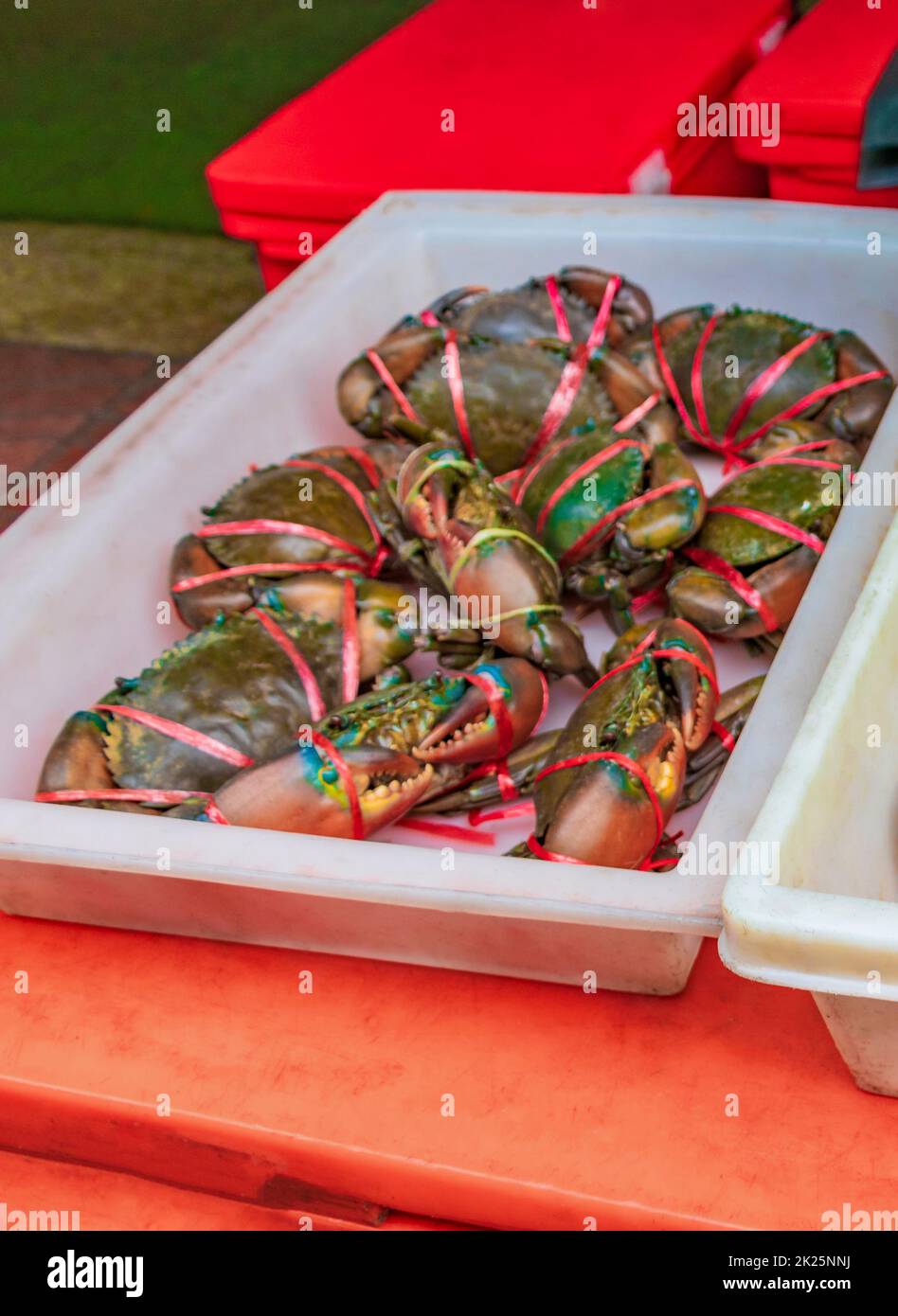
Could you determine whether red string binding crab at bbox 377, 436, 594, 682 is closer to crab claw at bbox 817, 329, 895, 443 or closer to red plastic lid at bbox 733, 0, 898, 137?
crab claw at bbox 817, 329, 895, 443

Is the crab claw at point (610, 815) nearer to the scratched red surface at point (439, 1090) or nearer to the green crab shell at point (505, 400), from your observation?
the scratched red surface at point (439, 1090)

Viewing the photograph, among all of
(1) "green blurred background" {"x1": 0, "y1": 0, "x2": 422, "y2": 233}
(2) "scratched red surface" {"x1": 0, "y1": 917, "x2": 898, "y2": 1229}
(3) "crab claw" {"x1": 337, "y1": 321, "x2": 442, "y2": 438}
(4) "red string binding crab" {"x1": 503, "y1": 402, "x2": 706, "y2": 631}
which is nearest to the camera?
(2) "scratched red surface" {"x1": 0, "y1": 917, "x2": 898, "y2": 1229}

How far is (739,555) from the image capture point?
1405 millimetres

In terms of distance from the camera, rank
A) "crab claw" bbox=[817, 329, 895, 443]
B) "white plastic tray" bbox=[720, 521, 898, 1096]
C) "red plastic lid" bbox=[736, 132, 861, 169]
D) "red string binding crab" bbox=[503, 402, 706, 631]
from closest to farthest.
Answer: "white plastic tray" bbox=[720, 521, 898, 1096], "red string binding crab" bbox=[503, 402, 706, 631], "crab claw" bbox=[817, 329, 895, 443], "red plastic lid" bbox=[736, 132, 861, 169]

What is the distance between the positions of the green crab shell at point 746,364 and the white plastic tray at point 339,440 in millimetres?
177

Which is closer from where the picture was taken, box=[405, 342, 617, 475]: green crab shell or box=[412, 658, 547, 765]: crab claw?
box=[412, 658, 547, 765]: crab claw

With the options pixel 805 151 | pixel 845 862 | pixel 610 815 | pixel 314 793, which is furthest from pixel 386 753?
pixel 805 151

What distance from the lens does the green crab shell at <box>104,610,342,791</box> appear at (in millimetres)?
1254

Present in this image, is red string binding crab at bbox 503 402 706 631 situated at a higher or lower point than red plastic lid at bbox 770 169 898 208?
lower

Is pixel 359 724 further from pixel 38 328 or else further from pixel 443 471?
pixel 38 328

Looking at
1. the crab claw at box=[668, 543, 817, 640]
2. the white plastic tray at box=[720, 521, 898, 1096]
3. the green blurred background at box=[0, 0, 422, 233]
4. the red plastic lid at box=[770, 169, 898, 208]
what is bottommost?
the white plastic tray at box=[720, 521, 898, 1096]

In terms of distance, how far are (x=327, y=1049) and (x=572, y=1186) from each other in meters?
0.22

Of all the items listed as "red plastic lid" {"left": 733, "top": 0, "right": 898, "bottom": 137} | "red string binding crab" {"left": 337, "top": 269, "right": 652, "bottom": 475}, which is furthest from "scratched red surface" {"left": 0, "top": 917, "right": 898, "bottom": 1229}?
"red plastic lid" {"left": 733, "top": 0, "right": 898, "bottom": 137}

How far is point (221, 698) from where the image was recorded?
1.30 m
